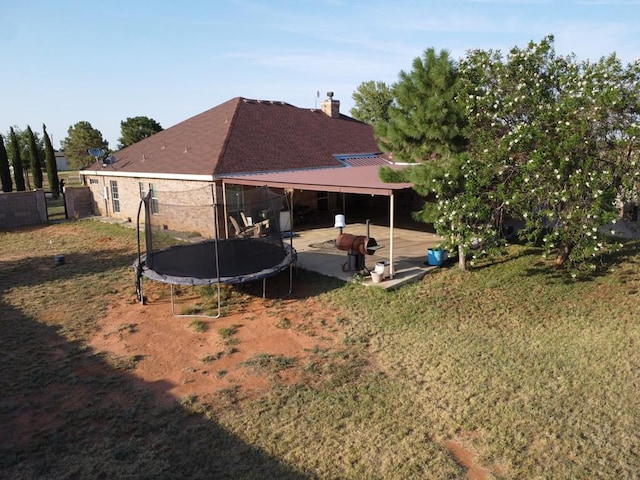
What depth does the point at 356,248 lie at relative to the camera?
1181cm

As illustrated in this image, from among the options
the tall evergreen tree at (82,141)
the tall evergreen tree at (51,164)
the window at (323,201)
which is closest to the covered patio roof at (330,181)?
the window at (323,201)

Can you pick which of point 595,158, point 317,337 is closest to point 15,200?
point 317,337

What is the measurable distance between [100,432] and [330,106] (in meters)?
23.1

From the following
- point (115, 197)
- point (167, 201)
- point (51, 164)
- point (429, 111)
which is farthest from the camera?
point (51, 164)

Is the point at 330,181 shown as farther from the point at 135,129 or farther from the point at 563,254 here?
the point at 135,129

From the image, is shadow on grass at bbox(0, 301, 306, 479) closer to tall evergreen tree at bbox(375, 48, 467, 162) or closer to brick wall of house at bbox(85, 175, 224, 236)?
brick wall of house at bbox(85, 175, 224, 236)

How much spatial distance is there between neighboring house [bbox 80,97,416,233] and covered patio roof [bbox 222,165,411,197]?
82mm

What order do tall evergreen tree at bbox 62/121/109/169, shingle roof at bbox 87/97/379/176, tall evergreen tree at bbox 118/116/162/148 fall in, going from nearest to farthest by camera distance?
shingle roof at bbox 87/97/379/176
tall evergreen tree at bbox 118/116/162/148
tall evergreen tree at bbox 62/121/109/169

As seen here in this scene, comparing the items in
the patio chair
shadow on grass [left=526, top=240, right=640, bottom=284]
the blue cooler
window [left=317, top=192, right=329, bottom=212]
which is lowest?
shadow on grass [left=526, top=240, right=640, bottom=284]

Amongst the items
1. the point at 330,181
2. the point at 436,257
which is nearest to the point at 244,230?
the point at 330,181

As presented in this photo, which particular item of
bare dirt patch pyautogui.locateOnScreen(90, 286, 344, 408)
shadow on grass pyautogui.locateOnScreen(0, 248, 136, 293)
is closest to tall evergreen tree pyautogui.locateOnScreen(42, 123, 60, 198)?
shadow on grass pyautogui.locateOnScreen(0, 248, 136, 293)

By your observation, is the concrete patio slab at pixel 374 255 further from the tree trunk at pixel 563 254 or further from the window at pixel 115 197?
the window at pixel 115 197

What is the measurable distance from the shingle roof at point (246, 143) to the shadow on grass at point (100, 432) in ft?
32.3

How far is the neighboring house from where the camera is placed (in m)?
16.6
